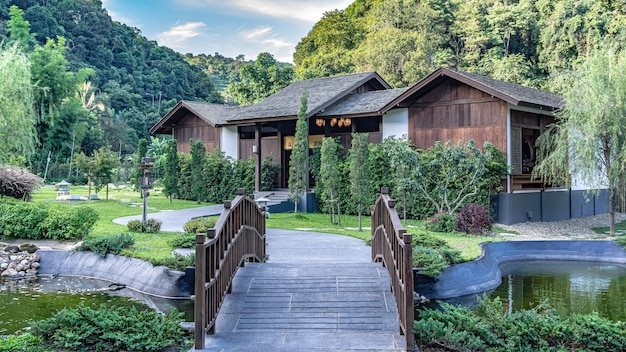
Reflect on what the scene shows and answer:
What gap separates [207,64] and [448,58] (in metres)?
55.2

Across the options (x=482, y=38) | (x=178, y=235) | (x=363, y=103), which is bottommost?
(x=178, y=235)

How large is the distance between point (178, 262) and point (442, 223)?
27.5ft

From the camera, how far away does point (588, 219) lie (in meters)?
19.6

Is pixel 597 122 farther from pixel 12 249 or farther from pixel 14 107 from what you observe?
pixel 14 107

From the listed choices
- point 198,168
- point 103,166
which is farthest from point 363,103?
point 103,166

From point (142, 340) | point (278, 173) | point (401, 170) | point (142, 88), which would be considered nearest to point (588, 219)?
point (401, 170)

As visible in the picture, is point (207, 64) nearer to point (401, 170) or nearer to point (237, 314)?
point (401, 170)

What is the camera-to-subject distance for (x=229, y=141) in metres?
24.3

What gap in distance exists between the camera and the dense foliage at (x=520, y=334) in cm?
525

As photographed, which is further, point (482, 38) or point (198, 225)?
point (482, 38)

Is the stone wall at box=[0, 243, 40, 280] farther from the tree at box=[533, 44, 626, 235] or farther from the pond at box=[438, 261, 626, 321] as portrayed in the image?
the tree at box=[533, 44, 626, 235]

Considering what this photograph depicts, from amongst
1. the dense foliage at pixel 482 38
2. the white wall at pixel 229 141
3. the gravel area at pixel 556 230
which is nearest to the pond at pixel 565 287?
the gravel area at pixel 556 230

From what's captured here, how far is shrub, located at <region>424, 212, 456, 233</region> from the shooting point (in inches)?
575

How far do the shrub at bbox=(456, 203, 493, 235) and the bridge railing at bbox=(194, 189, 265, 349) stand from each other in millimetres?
7820
